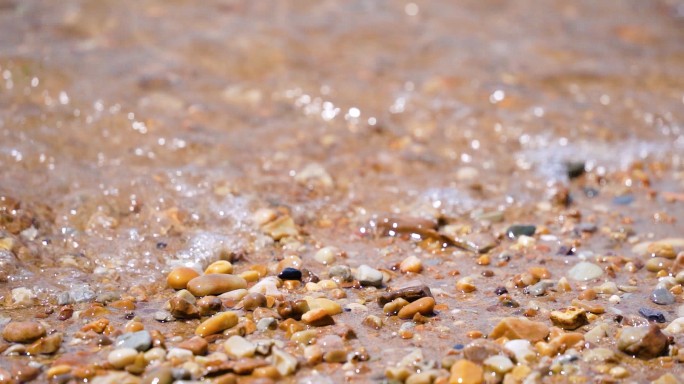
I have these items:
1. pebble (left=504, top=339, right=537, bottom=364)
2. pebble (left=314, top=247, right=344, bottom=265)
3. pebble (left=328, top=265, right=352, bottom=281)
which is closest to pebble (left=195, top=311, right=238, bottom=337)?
pebble (left=328, top=265, right=352, bottom=281)

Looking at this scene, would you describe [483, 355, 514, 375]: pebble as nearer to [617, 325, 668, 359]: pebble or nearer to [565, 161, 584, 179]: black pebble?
[617, 325, 668, 359]: pebble

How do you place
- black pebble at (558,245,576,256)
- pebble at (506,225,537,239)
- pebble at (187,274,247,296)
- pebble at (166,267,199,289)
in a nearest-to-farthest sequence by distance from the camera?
1. pebble at (187,274,247,296)
2. pebble at (166,267,199,289)
3. black pebble at (558,245,576,256)
4. pebble at (506,225,537,239)

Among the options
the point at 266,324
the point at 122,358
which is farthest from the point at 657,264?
the point at 122,358

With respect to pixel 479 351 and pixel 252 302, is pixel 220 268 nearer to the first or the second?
pixel 252 302

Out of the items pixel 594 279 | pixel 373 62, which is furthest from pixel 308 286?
pixel 373 62

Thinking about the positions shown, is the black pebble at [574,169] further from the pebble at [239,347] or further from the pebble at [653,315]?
the pebble at [239,347]

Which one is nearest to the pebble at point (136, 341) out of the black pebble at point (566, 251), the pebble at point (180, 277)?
the pebble at point (180, 277)
